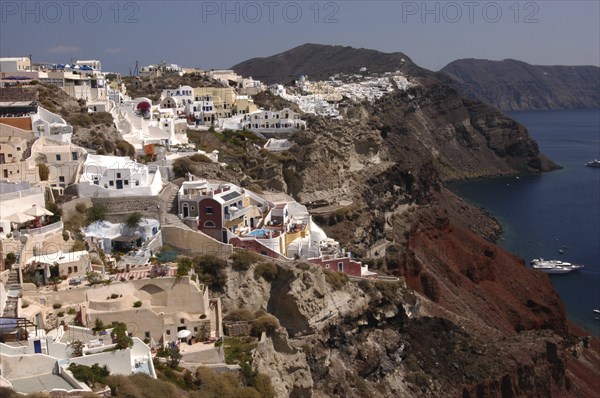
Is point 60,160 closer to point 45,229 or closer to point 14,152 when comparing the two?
point 14,152

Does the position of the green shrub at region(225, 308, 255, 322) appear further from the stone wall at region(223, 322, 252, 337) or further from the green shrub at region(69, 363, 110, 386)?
the green shrub at region(69, 363, 110, 386)

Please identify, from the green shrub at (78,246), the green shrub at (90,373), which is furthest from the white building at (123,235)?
the green shrub at (90,373)

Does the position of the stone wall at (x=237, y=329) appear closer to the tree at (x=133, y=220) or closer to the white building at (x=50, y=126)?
the tree at (x=133, y=220)

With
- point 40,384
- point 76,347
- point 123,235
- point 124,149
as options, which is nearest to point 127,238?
point 123,235

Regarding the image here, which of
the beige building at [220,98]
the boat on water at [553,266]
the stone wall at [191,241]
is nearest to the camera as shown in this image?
the stone wall at [191,241]

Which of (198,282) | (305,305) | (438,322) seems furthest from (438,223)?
(198,282)

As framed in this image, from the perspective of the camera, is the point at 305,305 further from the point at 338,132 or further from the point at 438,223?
the point at 438,223
